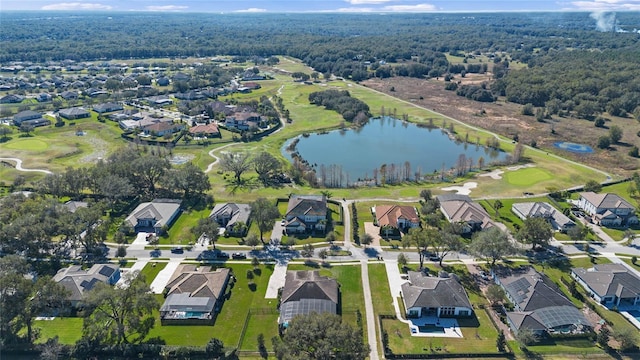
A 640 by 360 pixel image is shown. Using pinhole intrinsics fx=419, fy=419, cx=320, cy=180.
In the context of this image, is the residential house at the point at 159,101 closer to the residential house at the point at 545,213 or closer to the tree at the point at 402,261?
the tree at the point at 402,261

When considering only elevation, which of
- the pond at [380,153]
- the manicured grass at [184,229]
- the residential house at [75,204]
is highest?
the residential house at [75,204]

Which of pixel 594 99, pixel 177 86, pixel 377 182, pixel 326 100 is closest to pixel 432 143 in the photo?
pixel 377 182

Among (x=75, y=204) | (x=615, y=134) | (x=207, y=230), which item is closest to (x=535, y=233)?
(x=207, y=230)

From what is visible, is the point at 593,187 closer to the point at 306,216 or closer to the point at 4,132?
the point at 306,216

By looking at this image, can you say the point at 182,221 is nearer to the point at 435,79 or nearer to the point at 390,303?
the point at 390,303

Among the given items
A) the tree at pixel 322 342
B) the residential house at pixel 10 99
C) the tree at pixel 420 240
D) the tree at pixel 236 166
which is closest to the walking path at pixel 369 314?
the tree at pixel 420 240

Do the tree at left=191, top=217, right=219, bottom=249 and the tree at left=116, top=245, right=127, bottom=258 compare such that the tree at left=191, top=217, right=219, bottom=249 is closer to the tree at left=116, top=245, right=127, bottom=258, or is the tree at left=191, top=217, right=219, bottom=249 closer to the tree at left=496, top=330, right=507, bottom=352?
the tree at left=116, top=245, right=127, bottom=258
